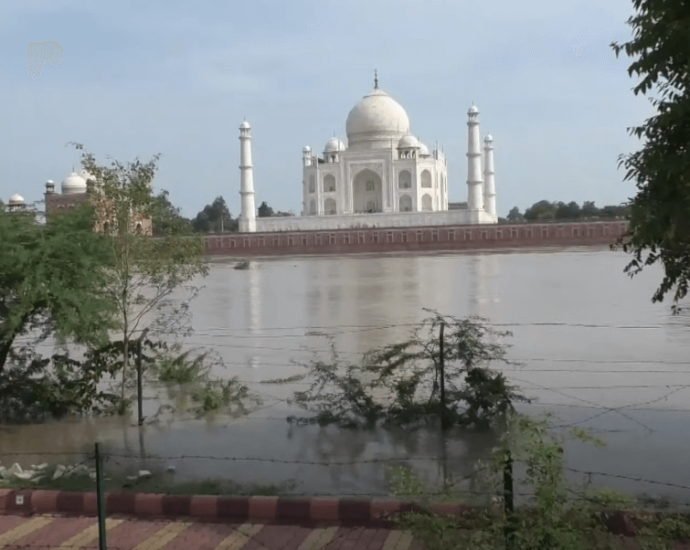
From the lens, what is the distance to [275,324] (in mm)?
8586

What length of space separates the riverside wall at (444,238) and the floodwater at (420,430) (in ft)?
66.9

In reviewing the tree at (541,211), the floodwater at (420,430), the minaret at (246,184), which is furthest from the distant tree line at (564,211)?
the floodwater at (420,430)

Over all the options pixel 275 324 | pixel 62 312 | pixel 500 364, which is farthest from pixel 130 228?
pixel 275 324

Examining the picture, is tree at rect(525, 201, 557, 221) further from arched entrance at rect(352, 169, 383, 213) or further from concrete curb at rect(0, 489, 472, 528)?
concrete curb at rect(0, 489, 472, 528)

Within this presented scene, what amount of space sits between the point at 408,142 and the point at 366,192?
126 inches

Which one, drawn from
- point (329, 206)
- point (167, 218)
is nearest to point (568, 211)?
point (329, 206)

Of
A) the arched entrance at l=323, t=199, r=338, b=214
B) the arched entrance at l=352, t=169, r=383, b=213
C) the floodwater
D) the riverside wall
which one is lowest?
the floodwater


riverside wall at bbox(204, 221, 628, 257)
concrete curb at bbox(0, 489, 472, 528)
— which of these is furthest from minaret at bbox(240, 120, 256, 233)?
concrete curb at bbox(0, 489, 472, 528)

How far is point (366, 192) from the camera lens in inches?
1490

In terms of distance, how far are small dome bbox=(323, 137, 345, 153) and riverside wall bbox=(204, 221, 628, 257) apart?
7.89m

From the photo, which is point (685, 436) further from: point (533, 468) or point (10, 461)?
point (10, 461)

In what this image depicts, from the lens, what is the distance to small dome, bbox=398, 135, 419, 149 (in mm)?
36344

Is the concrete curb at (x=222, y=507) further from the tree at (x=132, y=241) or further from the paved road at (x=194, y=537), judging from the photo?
the tree at (x=132, y=241)

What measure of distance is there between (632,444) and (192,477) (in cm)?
207
